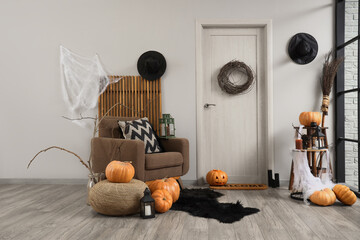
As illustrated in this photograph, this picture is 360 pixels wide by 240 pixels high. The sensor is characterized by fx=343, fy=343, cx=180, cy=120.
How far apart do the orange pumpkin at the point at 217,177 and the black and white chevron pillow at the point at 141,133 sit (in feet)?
2.31

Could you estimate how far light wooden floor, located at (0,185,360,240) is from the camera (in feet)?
7.47

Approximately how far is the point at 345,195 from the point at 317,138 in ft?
2.52

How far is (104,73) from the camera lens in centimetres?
436

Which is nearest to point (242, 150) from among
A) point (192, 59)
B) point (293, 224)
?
point (192, 59)

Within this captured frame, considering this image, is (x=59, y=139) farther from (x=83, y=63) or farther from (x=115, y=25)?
(x=115, y=25)

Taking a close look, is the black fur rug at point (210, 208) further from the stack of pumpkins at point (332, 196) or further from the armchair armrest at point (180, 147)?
the stack of pumpkins at point (332, 196)

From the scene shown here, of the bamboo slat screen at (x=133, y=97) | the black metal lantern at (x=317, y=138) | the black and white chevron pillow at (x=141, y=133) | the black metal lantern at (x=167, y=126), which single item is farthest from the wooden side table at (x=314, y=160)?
the bamboo slat screen at (x=133, y=97)

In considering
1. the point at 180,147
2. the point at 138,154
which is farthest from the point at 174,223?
the point at 180,147

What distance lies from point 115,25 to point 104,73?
0.63 m

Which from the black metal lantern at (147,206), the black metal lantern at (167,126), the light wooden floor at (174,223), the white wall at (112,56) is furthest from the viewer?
the white wall at (112,56)

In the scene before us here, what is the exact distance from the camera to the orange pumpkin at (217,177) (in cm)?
401

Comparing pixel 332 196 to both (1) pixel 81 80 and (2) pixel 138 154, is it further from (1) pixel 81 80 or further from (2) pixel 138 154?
(1) pixel 81 80

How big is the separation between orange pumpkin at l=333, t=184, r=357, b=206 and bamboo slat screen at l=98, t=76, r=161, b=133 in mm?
2219

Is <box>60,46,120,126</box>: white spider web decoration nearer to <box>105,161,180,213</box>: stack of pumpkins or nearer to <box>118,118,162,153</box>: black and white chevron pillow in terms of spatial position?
<box>118,118,162,153</box>: black and white chevron pillow
